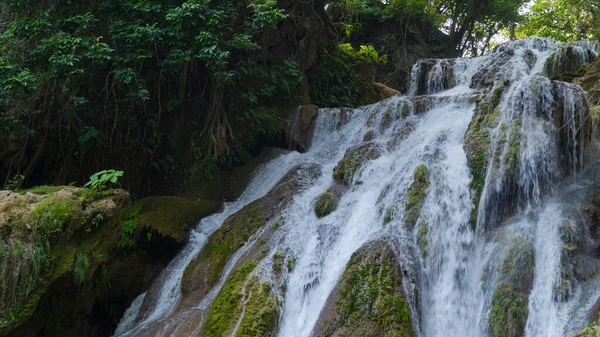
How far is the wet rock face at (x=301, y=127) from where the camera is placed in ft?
38.4

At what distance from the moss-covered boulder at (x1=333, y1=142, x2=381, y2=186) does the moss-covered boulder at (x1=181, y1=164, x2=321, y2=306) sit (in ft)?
2.25

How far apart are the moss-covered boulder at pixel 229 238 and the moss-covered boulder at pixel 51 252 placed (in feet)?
4.74

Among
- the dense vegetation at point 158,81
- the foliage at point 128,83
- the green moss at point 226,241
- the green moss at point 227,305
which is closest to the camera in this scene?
the green moss at point 227,305

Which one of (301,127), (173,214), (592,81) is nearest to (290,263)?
(173,214)

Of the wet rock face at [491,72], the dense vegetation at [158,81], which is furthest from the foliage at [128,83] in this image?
the wet rock face at [491,72]

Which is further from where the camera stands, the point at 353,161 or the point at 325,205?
the point at 353,161

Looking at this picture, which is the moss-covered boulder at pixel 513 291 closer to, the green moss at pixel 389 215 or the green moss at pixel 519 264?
the green moss at pixel 519 264

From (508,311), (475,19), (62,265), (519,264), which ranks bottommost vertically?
(508,311)

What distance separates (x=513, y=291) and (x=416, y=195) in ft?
6.77

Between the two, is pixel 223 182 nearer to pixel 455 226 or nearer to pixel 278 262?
pixel 278 262

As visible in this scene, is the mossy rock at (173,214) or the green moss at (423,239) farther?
the mossy rock at (173,214)

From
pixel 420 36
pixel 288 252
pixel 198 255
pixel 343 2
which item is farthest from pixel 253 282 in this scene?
pixel 420 36

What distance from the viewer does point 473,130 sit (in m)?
7.99

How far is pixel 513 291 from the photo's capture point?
5.60m
